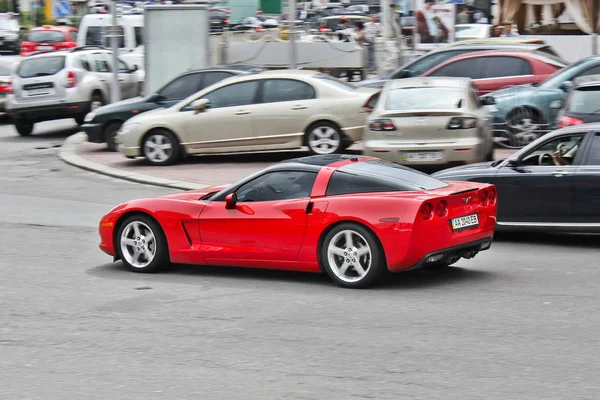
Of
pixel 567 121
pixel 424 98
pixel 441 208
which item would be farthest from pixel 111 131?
pixel 441 208

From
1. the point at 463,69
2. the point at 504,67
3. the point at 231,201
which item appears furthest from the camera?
the point at 463,69

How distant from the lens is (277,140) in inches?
711

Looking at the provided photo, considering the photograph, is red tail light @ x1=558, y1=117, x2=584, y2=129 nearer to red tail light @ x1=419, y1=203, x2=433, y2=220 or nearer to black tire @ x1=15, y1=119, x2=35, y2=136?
red tail light @ x1=419, y1=203, x2=433, y2=220

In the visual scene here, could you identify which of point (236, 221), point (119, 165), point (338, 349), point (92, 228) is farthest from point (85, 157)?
point (338, 349)

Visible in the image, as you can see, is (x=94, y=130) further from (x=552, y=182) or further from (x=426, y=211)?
(x=426, y=211)

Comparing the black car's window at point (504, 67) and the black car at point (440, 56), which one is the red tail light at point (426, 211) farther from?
the black car at point (440, 56)

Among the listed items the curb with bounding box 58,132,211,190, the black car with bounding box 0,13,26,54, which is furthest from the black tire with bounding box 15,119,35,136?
the black car with bounding box 0,13,26,54

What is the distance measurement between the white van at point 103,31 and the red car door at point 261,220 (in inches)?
961

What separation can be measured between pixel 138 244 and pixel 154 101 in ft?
33.7

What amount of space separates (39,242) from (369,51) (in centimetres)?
1761

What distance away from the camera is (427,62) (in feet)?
72.6

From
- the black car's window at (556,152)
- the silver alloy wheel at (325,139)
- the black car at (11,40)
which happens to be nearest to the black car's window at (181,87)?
the silver alloy wheel at (325,139)

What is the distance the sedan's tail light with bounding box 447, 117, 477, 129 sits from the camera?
49.0 ft

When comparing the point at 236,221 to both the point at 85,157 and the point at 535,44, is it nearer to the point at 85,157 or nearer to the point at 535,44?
the point at 85,157
